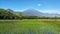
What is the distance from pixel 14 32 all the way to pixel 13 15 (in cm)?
87

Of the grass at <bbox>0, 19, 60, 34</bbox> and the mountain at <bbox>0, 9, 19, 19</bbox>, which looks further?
the mountain at <bbox>0, 9, 19, 19</bbox>

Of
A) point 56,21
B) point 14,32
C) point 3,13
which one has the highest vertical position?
point 3,13

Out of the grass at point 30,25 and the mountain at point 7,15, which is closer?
the grass at point 30,25

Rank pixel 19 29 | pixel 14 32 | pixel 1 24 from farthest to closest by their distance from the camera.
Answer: pixel 1 24
pixel 19 29
pixel 14 32

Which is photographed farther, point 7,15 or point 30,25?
point 30,25

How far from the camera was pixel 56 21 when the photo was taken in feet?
18.1

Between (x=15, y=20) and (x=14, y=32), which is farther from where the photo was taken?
(x=15, y=20)

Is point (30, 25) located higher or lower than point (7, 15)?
lower

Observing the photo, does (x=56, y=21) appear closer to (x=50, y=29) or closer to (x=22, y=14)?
(x=50, y=29)

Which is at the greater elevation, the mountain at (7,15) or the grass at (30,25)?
the mountain at (7,15)

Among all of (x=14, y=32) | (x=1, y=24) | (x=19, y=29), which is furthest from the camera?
(x=1, y=24)

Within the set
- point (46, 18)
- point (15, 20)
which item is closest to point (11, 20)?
point (15, 20)

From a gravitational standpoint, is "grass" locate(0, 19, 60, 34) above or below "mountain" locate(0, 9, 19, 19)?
below

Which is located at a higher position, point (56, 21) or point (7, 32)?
point (56, 21)
